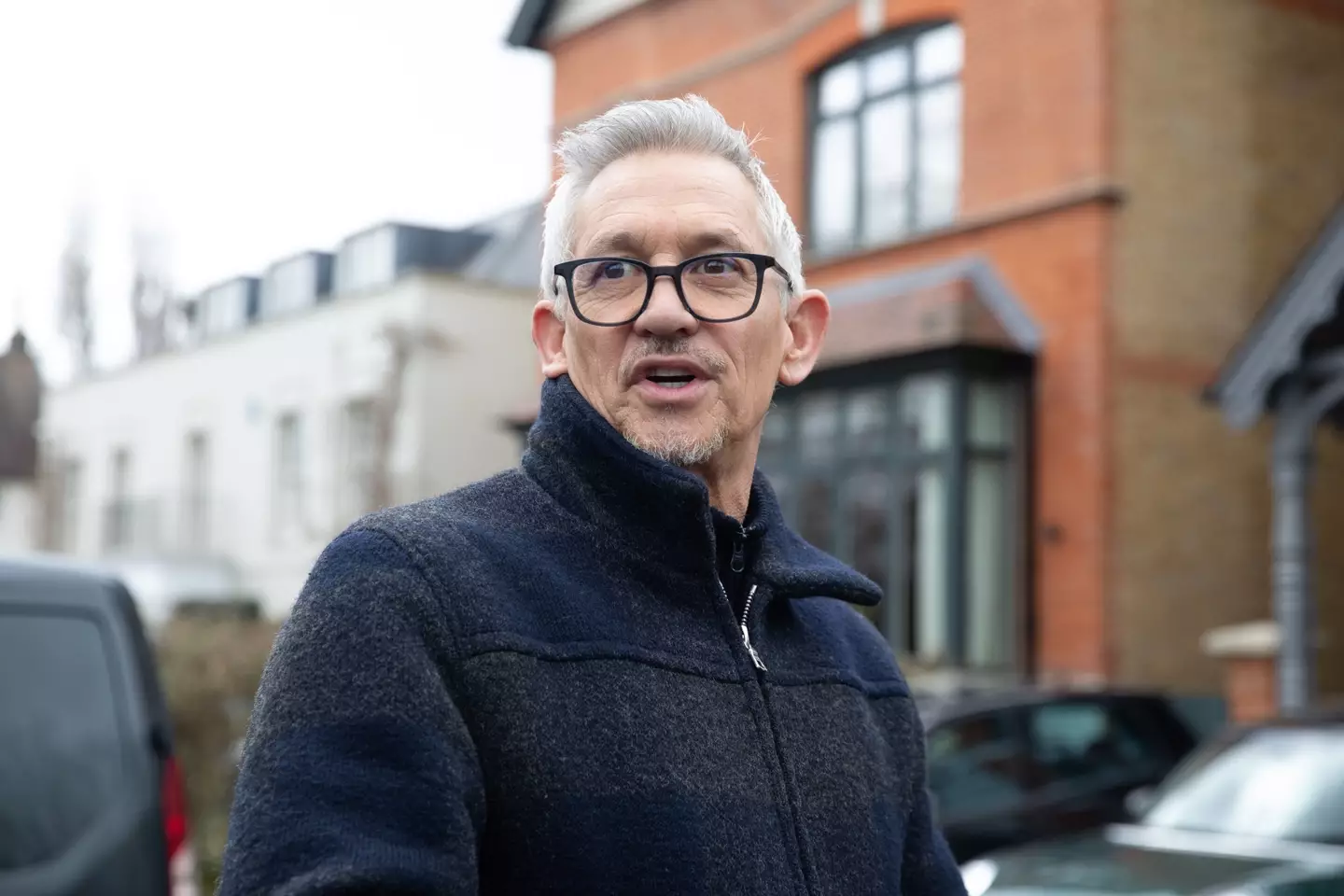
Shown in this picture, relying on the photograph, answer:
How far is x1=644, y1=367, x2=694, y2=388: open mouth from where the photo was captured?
2.25 metres

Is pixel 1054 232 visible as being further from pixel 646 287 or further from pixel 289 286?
pixel 289 286

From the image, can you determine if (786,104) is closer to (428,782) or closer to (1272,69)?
(1272,69)

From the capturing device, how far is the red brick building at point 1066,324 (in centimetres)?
1531

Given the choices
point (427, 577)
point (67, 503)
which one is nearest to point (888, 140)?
point (427, 577)

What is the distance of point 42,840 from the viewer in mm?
4406

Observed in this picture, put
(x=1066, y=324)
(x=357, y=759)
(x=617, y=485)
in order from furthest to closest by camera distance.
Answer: (x=1066, y=324)
(x=617, y=485)
(x=357, y=759)

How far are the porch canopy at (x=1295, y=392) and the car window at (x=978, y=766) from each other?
4110mm

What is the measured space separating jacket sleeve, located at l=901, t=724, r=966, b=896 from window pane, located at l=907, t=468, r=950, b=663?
1312 centimetres

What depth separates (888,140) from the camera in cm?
1730

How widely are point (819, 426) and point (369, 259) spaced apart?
17.0 metres

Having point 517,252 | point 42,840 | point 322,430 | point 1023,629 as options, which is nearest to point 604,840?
point 42,840

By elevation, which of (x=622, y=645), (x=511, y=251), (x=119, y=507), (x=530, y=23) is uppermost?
(x=530, y=23)

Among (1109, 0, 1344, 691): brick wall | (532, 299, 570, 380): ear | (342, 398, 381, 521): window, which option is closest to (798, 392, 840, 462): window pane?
(1109, 0, 1344, 691): brick wall

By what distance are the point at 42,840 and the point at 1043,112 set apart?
1299 cm
